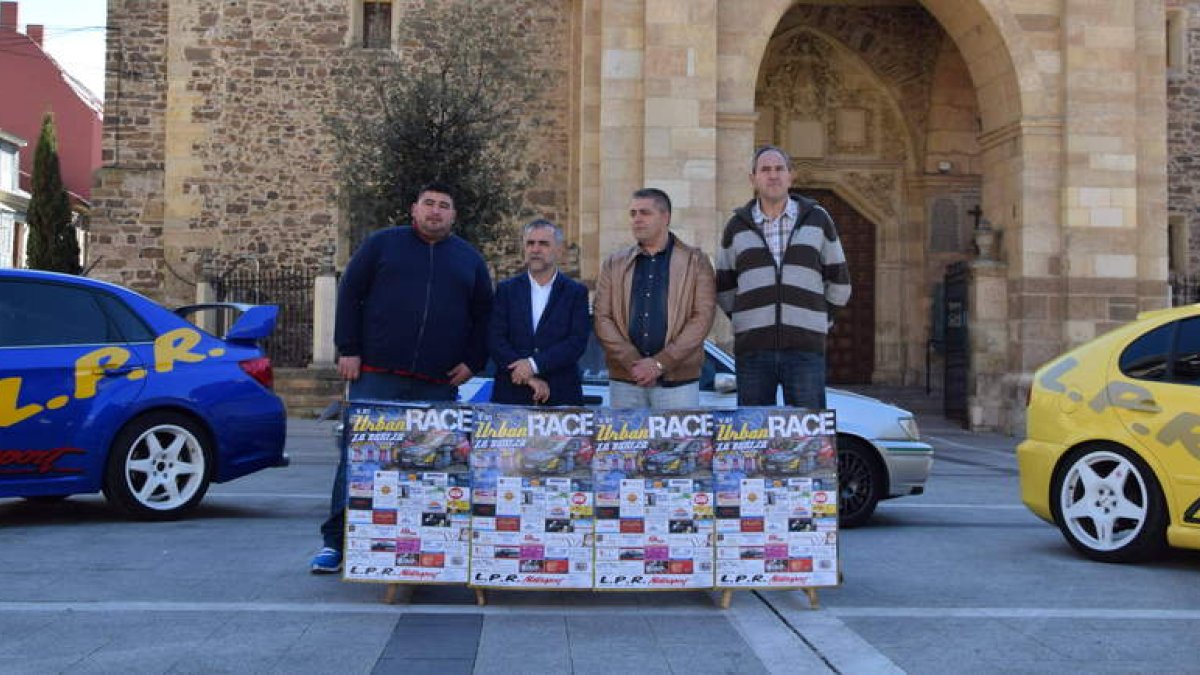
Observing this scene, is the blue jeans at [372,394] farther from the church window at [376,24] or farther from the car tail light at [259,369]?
the church window at [376,24]

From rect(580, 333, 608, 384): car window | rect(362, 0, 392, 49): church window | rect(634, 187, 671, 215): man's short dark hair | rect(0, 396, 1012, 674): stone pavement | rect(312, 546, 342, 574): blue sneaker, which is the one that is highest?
rect(362, 0, 392, 49): church window

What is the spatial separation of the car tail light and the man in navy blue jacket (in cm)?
251

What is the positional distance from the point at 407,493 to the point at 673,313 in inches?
61.9

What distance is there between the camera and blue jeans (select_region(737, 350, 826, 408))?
6.21 m

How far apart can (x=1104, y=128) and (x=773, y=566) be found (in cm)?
1472

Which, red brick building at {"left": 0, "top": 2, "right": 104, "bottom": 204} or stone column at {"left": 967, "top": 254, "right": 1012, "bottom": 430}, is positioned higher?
red brick building at {"left": 0, "top": 2, "right": 104, "bottom": 204}

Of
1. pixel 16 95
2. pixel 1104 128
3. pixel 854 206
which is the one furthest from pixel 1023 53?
pixel 16 95

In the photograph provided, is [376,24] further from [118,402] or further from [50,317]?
[118,402]

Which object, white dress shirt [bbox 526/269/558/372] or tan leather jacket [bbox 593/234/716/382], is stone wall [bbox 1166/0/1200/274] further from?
white dress shirt [bbox 526/269/558/372]

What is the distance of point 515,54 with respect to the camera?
959 inches

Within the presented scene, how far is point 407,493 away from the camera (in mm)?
5648

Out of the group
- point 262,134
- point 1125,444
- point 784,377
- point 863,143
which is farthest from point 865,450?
point 262,134

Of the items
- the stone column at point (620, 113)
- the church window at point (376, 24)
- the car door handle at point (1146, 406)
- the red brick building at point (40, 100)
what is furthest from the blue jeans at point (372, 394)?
the red brick building at point (40, 100)

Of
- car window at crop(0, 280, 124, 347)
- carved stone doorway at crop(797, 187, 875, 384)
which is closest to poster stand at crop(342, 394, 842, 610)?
car window at crop(0, 280, 124, 347)
